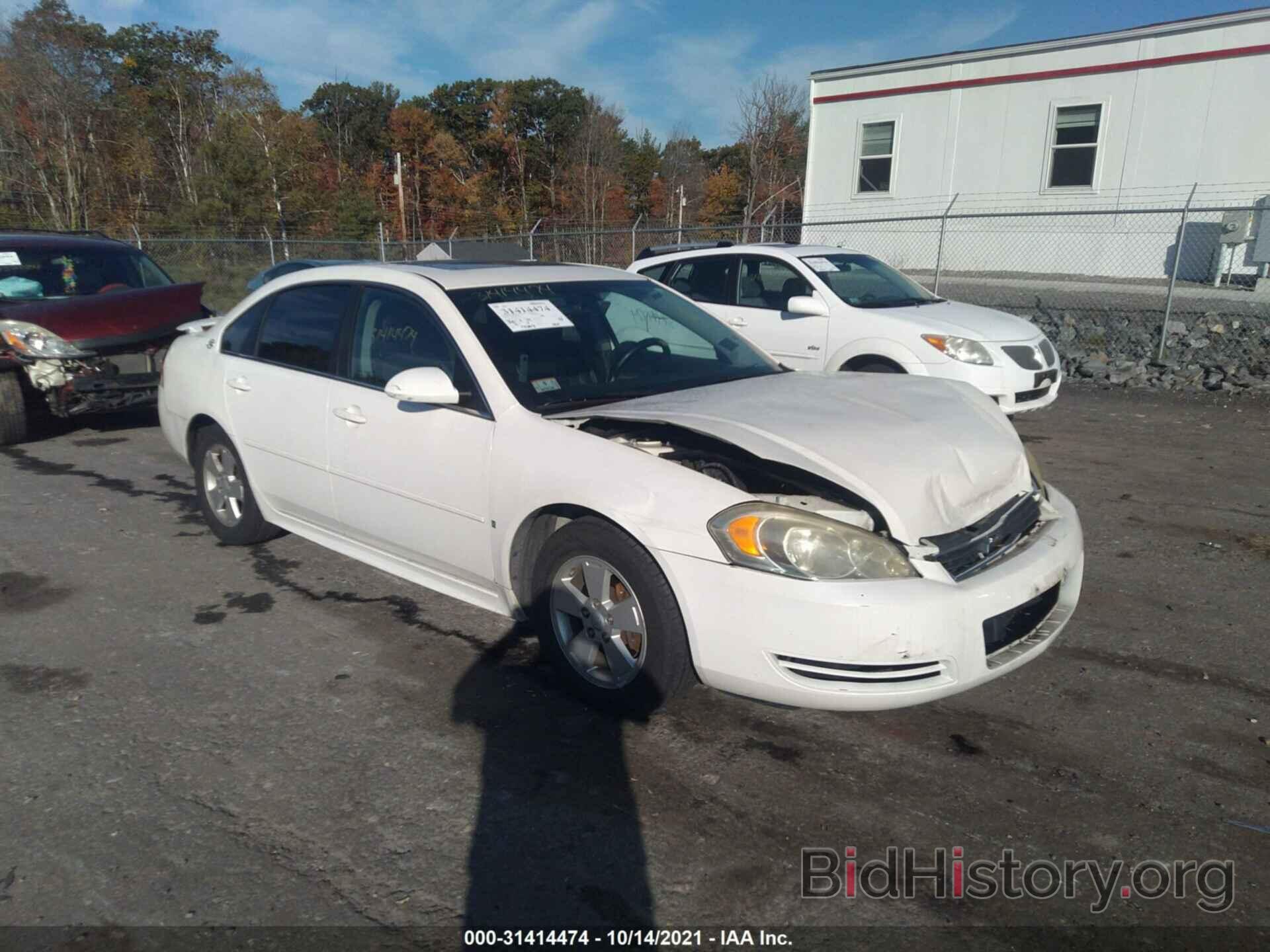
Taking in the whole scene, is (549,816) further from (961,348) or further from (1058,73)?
(1058,73)

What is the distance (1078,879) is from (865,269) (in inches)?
280

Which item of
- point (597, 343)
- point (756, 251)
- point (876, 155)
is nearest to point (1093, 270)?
point (876, 155)

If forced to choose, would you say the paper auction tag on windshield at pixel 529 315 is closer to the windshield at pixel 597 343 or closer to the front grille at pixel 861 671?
the windshield at pixel 597 343

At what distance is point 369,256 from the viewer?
23.6m

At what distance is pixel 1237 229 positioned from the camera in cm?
1516

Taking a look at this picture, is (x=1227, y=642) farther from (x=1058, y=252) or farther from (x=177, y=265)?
(x=177, y=265)

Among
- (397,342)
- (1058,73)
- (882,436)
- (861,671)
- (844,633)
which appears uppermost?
(1058,73)

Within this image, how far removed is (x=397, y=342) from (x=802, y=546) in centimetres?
217

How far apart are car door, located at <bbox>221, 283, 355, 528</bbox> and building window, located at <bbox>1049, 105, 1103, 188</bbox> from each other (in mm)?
17174

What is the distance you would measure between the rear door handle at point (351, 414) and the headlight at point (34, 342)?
4.75m

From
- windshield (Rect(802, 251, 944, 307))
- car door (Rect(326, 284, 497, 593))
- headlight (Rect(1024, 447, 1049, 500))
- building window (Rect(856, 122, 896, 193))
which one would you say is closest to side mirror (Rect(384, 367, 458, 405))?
car door (Rect(326, 284, 497, 593))

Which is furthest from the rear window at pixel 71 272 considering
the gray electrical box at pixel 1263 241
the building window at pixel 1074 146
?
the building window at pixel 1074 146

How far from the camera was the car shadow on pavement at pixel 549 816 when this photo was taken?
2424 mm

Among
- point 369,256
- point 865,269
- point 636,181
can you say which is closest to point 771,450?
point 865,269
